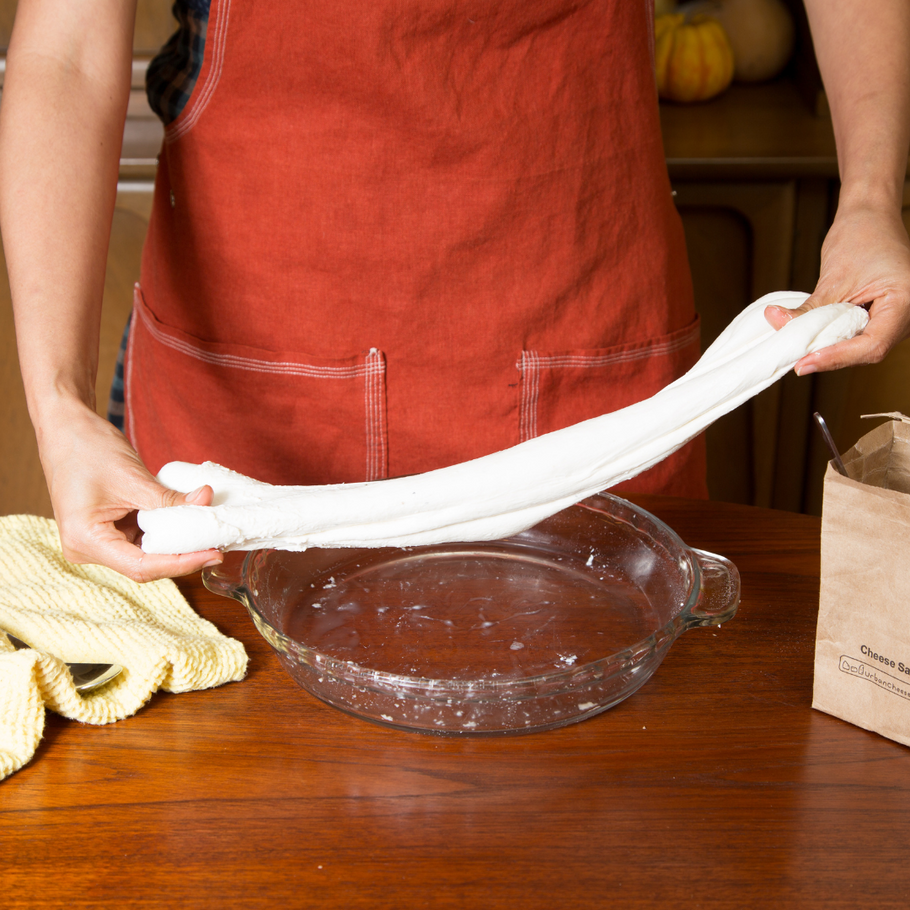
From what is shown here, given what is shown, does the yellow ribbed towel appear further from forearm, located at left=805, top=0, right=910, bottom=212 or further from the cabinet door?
the cabinet door

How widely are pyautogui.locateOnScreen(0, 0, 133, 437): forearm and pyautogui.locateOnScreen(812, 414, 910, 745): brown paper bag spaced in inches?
19.9

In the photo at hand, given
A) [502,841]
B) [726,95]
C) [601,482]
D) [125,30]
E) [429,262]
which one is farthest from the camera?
[726,95]

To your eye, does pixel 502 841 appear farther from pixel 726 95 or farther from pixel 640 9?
pixel 726 95

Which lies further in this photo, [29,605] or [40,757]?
[29,605]

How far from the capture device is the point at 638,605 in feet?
2.31

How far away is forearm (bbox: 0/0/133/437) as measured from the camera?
2.20ft

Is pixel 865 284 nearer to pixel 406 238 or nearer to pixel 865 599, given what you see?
pixel 865 599

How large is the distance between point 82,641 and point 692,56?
1575 mm

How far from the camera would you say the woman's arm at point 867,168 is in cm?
67

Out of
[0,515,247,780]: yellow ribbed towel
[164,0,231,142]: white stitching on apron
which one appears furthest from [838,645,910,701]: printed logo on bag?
[164,0,231,142]: white stitching on apron

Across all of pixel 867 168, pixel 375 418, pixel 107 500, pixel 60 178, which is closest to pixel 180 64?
pixel 60 178

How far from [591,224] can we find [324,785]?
62 centimetres

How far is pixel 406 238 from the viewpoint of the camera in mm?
877

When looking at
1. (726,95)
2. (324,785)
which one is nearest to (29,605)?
(324,785)
